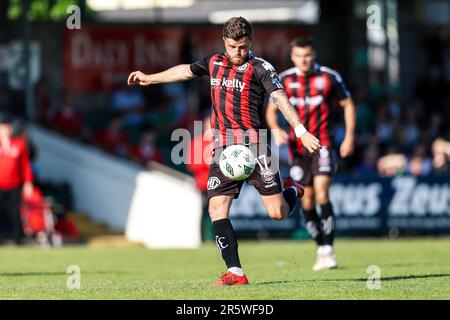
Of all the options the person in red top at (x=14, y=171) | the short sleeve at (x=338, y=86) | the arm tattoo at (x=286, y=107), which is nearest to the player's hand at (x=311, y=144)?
the arm tattoo at (x=286, y=107)

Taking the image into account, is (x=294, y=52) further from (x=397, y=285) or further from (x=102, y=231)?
(x=102, y=231)

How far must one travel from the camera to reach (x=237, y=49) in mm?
10539

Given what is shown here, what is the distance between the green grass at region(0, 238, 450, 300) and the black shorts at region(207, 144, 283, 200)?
2.71 feet

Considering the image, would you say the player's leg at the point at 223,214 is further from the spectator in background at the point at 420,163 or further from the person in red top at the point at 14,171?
the spectator in background at the point at 420,163

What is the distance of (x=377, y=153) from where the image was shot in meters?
24.9

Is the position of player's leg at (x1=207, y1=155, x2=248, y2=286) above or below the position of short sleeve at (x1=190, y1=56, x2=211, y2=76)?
A: below

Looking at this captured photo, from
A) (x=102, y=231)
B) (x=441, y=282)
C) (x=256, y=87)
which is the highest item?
(x=256, y=87)

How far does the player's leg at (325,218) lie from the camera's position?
43.9 ft

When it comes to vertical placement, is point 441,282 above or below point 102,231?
above

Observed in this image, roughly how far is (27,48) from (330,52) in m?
10.1

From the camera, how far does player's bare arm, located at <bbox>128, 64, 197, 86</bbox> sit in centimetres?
1086

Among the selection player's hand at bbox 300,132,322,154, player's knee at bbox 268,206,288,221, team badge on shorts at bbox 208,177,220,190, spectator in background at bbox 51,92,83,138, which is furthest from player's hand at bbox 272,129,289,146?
spectator in background at bbox 51,92,83,138

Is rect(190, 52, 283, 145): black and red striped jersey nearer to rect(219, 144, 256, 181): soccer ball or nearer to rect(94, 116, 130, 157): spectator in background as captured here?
rect(219, 144, 256, 181): soccer ball

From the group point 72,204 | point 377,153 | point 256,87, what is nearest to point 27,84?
point 72,204
